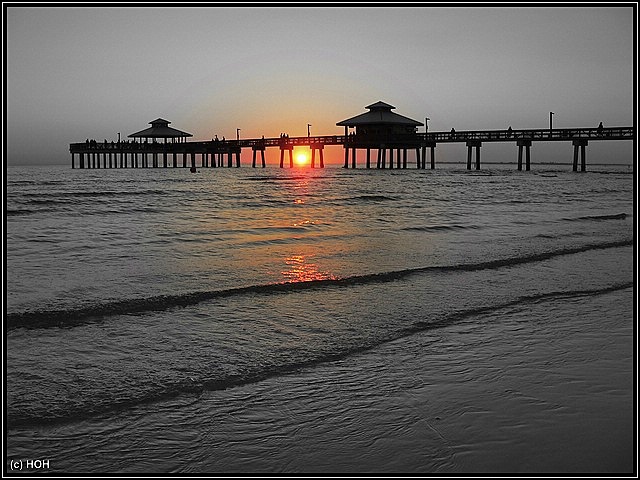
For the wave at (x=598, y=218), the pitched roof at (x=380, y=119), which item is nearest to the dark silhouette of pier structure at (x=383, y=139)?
the pitched roof at (x=380, y=119)

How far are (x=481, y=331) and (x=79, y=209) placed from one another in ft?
55.1

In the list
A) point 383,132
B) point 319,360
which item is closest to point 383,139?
point 383,132

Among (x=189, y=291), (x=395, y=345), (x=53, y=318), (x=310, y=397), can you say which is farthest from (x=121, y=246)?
(x=310, y=397)

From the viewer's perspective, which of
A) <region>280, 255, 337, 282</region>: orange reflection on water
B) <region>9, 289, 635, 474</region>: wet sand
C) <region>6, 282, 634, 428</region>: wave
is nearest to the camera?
<region>9, 289, 635, 474</region>: wet sand

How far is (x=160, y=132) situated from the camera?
237 feet

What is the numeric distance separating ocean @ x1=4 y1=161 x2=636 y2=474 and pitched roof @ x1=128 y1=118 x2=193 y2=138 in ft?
207

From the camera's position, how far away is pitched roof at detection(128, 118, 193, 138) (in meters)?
71.3

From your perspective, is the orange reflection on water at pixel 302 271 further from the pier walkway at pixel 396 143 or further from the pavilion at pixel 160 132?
the pavilion at pixel 160 132

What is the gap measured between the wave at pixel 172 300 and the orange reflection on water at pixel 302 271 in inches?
8.7

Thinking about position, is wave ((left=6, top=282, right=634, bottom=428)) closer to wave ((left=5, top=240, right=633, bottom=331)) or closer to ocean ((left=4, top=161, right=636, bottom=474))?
ocean ((left=4, top=161, right=636, bottom=474))

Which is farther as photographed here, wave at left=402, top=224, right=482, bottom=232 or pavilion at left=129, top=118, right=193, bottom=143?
pavilion at left=129, top=118, right=193, bottom=143

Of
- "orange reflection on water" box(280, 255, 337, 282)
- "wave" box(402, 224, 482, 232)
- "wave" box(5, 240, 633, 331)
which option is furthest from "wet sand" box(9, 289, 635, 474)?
"wave" box(402, 224, 482, 232)

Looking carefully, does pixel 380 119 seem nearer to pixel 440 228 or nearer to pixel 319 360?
pixel 440 228

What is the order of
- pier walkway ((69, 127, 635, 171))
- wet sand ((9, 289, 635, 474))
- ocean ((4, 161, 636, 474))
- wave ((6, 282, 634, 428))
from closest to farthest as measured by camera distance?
wet sand ((9, 289, 635, 474)) → ocean ((4, 161, 636, 474)) → wave ((6, 282, 634, 428)) → pier walkway ((69, 127, 635, 171))
